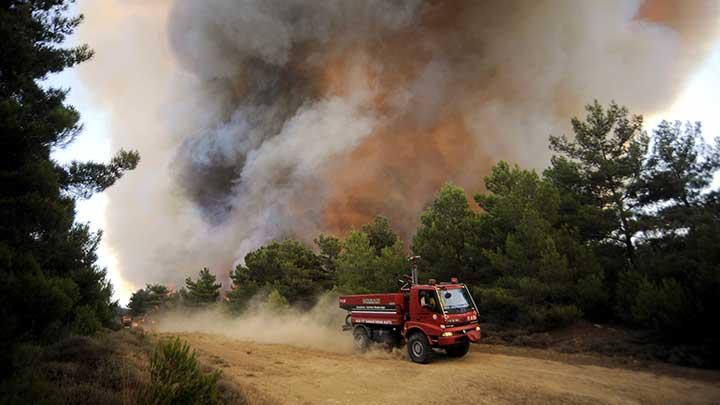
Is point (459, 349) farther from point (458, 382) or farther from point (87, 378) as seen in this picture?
point (87, 378)

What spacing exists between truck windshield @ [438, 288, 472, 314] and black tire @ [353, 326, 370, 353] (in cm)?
457

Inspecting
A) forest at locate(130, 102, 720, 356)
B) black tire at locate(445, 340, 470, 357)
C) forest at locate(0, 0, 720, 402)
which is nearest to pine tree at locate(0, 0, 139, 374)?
forest at locate(0, 0, 720, 402)

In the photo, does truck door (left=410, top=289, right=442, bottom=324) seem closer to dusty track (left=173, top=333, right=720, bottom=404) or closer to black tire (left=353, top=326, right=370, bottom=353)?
dusty track (left=173, top=333, right=720, bottom=404)

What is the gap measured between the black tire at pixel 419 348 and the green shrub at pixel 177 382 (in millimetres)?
9233

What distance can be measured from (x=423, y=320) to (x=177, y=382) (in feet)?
32.9

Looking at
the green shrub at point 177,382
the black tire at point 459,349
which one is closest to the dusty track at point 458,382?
the black tire at point 459,349

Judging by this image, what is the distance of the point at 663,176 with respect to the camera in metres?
22.4

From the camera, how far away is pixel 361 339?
682 inches

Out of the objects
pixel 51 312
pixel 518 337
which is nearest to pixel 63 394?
pixel 51 312

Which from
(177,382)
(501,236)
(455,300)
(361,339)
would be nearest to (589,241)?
(501,236)

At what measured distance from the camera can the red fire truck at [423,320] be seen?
13.8 metres

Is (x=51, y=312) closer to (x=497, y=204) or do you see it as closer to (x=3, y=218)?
(x=3, y=218)

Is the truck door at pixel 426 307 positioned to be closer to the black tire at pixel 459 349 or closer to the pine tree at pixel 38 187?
the black tire at pixel 459 349

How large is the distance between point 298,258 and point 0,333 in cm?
4037
